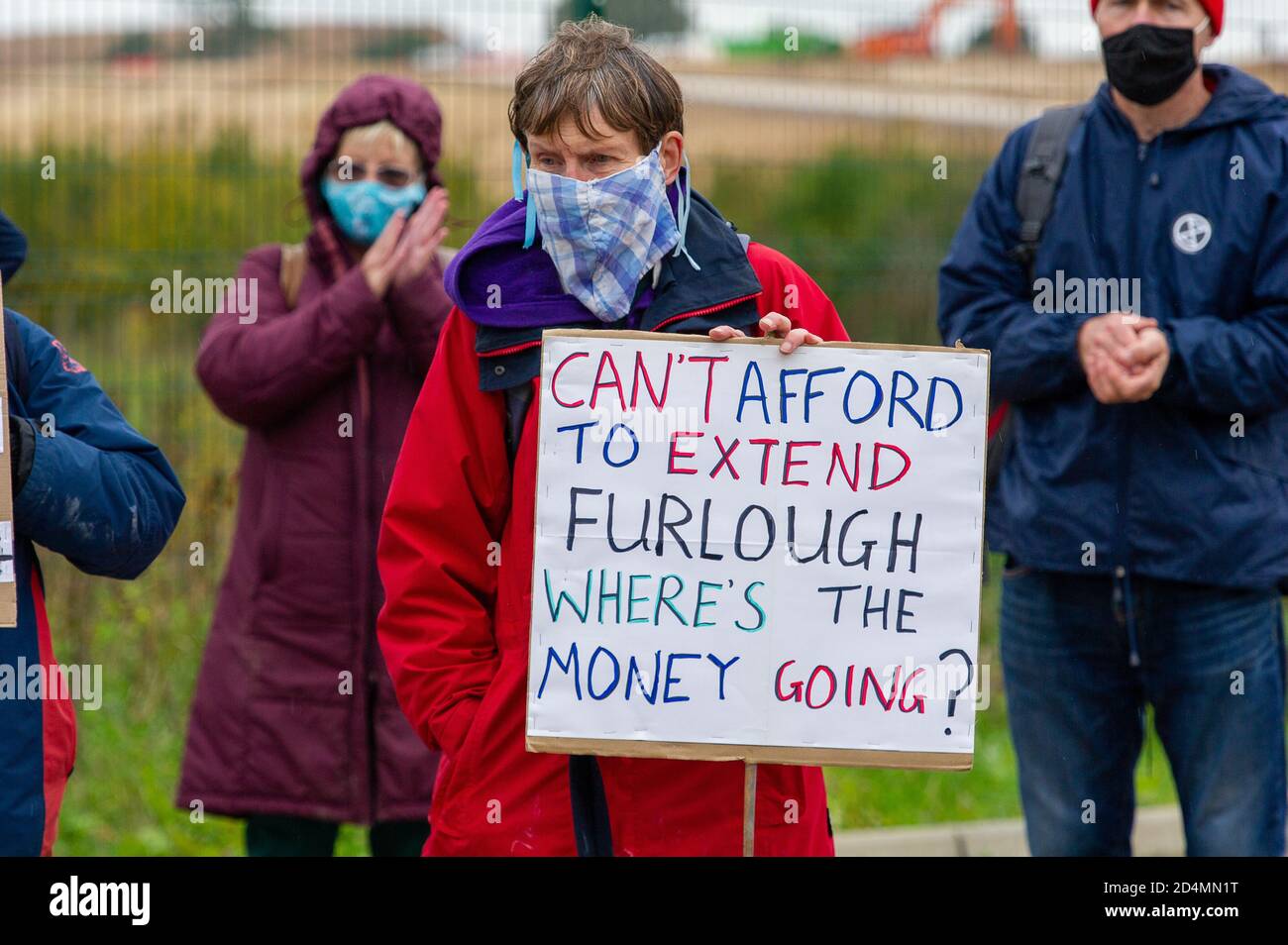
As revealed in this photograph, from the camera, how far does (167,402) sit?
6.75 meters

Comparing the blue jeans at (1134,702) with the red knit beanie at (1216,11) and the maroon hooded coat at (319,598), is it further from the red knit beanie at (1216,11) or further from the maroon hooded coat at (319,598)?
the maroon hooded coat at (319,598)

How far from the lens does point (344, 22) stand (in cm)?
706

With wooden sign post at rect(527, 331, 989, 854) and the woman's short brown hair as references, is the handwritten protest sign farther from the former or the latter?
the woman's short brown hair

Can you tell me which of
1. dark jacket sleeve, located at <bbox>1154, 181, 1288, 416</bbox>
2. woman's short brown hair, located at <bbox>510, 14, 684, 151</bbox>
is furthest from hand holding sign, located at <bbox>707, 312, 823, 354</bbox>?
dark jacket sleeve, located at <bbox>1154, 181, 1288, 416</bbox>

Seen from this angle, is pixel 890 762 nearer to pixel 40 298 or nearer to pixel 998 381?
pixel 998 381

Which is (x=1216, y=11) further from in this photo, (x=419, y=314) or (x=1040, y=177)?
(x=419, y=314)

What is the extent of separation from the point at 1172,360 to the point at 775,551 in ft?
4.30

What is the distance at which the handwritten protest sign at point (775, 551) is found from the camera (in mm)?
2803

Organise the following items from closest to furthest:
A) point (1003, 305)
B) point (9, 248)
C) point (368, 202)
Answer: point (9, 248) → point (1003, 305) → point (368, 202)

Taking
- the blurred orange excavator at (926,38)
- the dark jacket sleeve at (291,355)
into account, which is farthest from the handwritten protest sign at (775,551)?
the blurred orange excavator at (926,38)

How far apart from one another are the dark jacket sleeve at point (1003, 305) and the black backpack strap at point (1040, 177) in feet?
0.10

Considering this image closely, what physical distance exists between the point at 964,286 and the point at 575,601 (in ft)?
5.41

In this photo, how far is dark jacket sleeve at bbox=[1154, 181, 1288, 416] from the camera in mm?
3664

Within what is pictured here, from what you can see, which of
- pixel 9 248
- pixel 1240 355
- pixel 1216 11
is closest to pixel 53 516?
pixel 9 248
